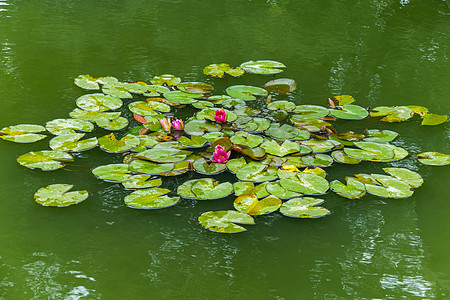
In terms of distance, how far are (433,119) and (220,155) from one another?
1210mm

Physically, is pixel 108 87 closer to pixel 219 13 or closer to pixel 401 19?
pixel 219 13

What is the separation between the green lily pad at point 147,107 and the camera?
109 inches

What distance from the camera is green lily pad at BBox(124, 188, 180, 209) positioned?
2.08m

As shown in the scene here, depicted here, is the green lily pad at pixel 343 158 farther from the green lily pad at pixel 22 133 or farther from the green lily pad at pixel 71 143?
the green lily pad at pixel 22 133

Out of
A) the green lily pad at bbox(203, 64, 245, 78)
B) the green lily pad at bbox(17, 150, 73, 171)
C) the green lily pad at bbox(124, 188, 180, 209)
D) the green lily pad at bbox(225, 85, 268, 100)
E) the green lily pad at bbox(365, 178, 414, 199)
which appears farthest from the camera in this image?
the green lily pad at bbox(203, 64, 245, 78)

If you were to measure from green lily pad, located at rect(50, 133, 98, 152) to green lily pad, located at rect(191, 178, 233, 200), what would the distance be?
1.90 ft

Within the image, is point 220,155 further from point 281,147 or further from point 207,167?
point 281,147

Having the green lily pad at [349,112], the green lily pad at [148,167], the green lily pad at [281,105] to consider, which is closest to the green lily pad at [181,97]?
Result: the green lily pad at [281,105]

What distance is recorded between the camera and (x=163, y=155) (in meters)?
2.37

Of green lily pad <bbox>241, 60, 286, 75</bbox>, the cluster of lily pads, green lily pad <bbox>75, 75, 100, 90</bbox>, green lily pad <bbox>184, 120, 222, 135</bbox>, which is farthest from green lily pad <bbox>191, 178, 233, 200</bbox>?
green lily pad <bbox>241, 60, 286, 75</bbox>

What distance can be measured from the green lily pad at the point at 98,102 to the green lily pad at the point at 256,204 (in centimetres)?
105

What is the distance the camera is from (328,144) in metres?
2.51

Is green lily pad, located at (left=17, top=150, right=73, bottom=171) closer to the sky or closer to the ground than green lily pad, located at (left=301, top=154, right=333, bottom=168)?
closer to the ground

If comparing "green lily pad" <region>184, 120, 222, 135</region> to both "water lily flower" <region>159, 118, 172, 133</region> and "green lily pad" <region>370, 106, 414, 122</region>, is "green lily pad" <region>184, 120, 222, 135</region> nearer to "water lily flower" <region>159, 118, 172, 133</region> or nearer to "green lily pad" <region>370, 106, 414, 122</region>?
"water lily flower" <region>159, 118, 172, 133</region>
